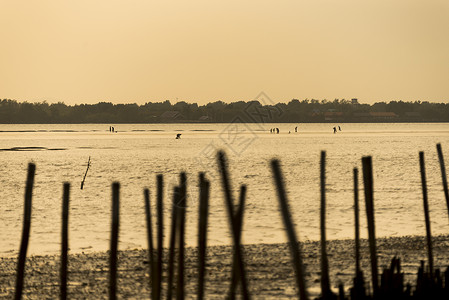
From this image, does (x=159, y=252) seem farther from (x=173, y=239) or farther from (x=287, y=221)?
(x=287, y=221)

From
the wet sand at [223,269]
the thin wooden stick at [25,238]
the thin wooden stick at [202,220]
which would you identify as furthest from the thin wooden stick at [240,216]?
the wet sand at [223,269]

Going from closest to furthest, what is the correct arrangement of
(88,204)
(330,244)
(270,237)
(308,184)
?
(330,244) → (270,237) → (88,204) → (308,184)

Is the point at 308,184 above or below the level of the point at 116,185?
below

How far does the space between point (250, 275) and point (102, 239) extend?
6.69 metres

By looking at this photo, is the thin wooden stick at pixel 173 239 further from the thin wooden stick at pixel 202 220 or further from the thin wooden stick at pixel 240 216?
the thin wooden stick at pixel 240 216

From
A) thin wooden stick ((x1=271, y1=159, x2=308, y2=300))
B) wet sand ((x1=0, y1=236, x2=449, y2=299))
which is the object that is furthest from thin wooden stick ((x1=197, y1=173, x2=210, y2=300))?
wet sand ((x1=0, y1=236, x2=449, y2=299))

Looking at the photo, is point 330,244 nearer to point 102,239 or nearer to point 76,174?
point 102,239

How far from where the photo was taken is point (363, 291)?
7777 mm

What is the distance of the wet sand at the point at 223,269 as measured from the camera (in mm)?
11094

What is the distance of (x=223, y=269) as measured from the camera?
1276 centimetres

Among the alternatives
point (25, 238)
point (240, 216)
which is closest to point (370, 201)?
point (240, 216)

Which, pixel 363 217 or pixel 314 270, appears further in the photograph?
pixel 363 217

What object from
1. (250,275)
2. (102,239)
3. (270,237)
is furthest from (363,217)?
(250,275)

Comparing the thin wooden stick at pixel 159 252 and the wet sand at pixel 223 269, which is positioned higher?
the thin wooden stick at pixel 159 252
